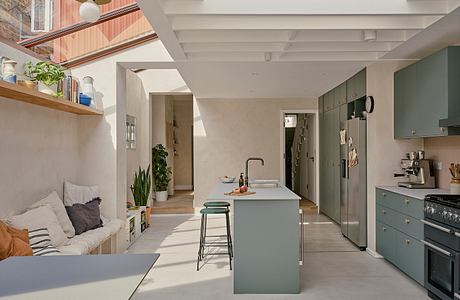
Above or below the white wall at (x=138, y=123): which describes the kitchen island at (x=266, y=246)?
below

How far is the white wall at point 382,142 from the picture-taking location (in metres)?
4.61

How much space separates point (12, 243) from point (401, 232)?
347cm

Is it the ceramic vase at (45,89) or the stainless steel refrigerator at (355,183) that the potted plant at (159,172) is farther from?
the ceramic vase at (45,89)

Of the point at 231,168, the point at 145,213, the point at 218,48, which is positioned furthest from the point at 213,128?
the point at 218,48

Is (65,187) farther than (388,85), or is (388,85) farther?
(388,85)

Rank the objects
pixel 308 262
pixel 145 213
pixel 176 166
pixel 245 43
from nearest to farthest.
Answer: pixel 245 43, pixel 308 262, pixel 145 213, pixel 176 166

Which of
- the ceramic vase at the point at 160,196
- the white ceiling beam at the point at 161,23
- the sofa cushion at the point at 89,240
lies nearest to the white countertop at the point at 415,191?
the white ceiling beam at the point at 161,23

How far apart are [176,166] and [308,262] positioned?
7635 millimetres

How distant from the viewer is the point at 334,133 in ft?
21.3

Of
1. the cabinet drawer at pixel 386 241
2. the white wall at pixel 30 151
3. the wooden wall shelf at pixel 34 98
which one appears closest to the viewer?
the wooden wall shelf at pixel 34 98

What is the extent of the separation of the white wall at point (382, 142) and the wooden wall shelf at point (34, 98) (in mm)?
3311

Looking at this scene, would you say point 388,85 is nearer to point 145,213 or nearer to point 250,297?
point 250,297

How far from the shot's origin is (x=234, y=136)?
26.1 ft

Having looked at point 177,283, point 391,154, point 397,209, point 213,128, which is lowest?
point 177,283
